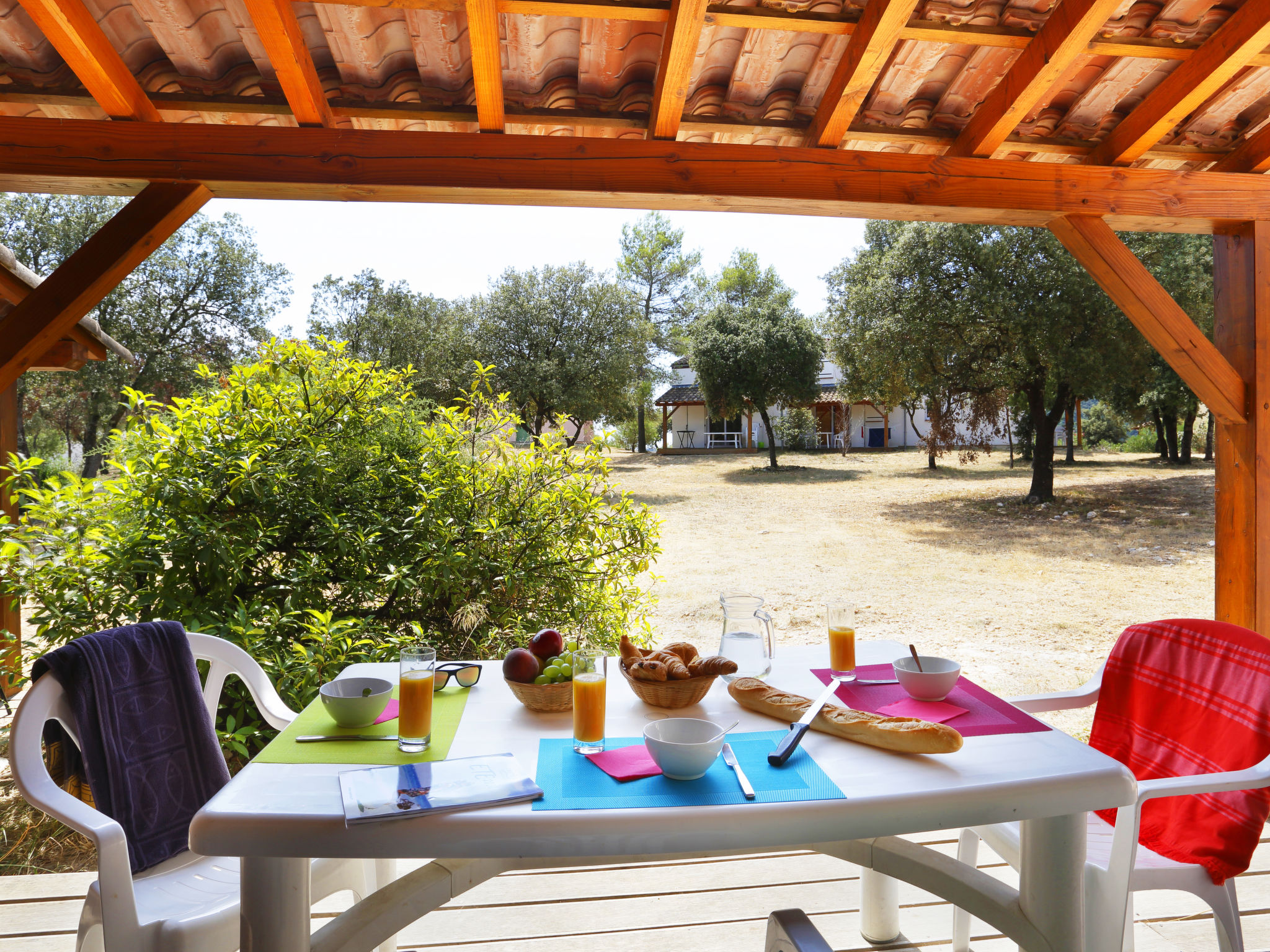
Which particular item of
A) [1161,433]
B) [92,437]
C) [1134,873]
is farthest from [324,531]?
[1161,433]

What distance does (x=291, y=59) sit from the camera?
1.95 m

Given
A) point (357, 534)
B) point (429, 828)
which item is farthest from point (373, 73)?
point (429, 828)

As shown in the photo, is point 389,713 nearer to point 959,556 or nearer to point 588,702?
point 588,702

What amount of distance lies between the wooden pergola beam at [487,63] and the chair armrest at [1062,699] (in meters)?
1.91

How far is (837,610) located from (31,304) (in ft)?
7.13

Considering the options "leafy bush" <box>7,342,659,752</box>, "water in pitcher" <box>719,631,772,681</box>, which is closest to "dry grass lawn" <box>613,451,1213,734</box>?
"leafy bush" <box>7,342,659,752</box>

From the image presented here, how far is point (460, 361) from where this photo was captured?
11023 mm

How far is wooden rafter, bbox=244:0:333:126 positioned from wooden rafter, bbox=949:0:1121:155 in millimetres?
1931

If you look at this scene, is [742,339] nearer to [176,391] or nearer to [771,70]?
[176,391]

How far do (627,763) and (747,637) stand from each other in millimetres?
457

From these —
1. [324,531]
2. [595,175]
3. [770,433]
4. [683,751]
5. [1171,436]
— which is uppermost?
[595,175]

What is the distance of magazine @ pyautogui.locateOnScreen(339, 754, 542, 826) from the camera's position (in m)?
1.01

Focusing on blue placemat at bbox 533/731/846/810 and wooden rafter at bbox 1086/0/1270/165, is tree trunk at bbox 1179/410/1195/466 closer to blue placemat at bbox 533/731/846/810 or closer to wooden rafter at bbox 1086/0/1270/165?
wooden rafter at bbox 1086/0/1270/165

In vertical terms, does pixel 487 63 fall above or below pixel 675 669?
above
